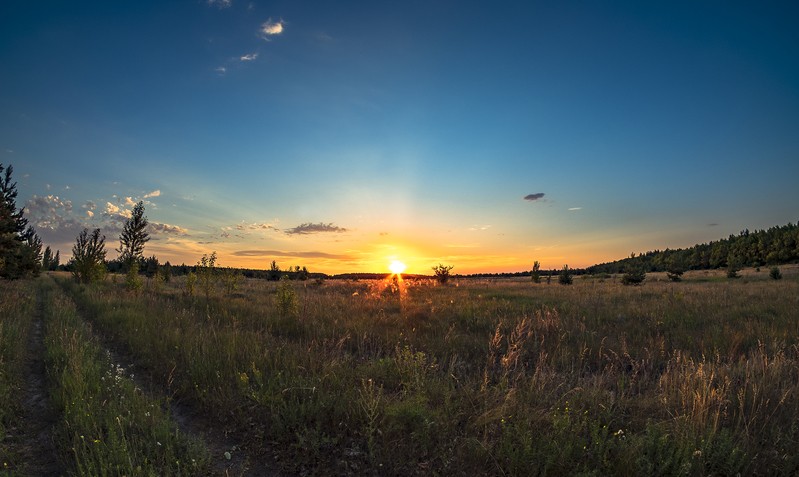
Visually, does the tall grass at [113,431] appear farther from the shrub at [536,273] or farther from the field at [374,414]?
the shrub at [536,273]

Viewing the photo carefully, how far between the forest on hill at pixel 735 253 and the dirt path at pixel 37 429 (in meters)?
91.7

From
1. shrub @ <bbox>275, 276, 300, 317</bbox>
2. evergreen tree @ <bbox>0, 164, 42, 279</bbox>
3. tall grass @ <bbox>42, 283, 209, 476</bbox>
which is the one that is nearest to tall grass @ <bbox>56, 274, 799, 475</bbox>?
tall grass @ <bbox>42, 283, 209, 476</bbox>

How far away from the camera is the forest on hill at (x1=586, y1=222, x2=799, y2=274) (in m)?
86.4

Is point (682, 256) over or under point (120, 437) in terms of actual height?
over

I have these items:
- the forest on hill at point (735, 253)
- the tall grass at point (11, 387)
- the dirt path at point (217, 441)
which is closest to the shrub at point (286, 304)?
the dirt path at point (217, 441)

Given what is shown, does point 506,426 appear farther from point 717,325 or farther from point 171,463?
point 717,325

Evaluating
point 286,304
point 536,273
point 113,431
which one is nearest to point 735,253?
point 536,273

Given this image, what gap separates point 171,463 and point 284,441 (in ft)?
3.95

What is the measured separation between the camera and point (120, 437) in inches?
175

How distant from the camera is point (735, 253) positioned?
322 ft

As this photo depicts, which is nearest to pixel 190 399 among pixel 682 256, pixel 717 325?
pixel 717 325

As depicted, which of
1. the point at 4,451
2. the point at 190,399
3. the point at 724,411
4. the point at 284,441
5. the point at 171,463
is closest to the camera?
the point at 171,463

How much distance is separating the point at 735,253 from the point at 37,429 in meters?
134

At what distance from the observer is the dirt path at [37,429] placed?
4129mm
